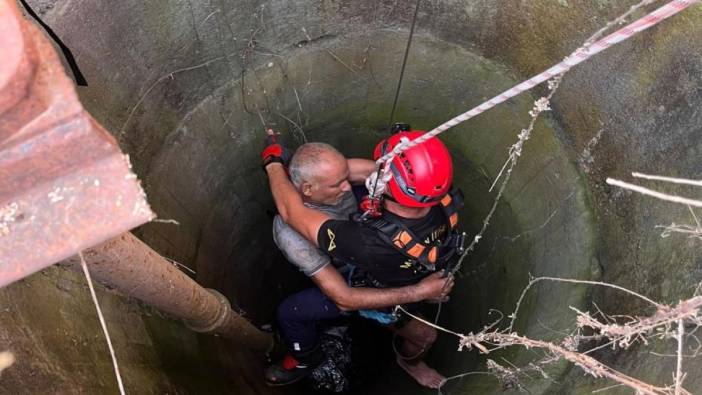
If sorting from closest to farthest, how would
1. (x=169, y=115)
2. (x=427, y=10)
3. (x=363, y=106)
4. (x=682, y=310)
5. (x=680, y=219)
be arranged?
(x=682, y=310) < (x=680, y=219) < (x=169, y=115) < (x=427, y=10) < (x=363, y=106)

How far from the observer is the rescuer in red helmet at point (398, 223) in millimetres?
2705

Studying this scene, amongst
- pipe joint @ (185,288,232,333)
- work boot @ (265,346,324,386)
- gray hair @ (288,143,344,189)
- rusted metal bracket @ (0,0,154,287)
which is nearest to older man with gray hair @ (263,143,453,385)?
gray hair @ (288,143,344,189)

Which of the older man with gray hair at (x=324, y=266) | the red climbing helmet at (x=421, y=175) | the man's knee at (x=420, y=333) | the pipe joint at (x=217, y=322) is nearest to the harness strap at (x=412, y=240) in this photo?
the red climbing helmet at (x=421, y=175)

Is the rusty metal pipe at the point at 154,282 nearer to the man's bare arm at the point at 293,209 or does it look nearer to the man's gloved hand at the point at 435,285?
the man's bare arm at the point at 293,209

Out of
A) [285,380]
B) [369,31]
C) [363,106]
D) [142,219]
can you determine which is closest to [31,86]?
[142,219]

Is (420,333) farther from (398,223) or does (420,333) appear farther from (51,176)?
(51,176)

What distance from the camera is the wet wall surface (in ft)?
7.24

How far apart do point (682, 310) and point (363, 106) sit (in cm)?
244

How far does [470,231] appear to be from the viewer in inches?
155

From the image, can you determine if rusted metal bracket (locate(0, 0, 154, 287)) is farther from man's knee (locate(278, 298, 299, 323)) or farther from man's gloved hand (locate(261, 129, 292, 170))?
man's knee (locate(278, 298, 299, 323))

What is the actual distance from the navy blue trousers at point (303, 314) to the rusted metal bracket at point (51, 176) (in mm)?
2452

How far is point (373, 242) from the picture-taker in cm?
277

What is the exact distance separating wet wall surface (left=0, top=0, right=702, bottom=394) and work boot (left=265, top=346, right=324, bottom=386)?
0.43ft

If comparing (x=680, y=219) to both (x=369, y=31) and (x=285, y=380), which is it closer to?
(x=369, y=31)
